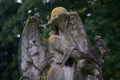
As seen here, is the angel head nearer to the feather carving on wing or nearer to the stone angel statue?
the stone angel statue

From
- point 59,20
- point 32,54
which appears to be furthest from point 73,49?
point 32,54

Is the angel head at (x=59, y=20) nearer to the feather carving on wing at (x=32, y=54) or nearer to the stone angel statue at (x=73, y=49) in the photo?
the stone angel statue at (x=73, y=49)

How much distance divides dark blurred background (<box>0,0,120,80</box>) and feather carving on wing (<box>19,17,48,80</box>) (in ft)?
20.7

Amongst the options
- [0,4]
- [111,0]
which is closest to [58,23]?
[111,0]

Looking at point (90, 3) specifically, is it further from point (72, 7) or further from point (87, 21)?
point (87, 21)

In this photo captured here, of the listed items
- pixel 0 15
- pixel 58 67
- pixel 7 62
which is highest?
pixel 58 67

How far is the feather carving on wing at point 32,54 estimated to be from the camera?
7645mm

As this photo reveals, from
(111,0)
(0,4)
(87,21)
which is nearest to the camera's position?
(87,21)

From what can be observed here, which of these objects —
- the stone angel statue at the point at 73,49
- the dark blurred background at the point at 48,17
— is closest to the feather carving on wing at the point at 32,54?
the stone angel statue at the point at 73,49

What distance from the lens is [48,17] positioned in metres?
15.6

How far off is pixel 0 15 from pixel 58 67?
9.74 meters

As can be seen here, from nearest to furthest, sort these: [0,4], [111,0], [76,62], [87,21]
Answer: [76,62], [87,21], [111,0], [0,4]

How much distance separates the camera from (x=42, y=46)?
25.6 feet

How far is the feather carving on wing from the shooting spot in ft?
25.1
